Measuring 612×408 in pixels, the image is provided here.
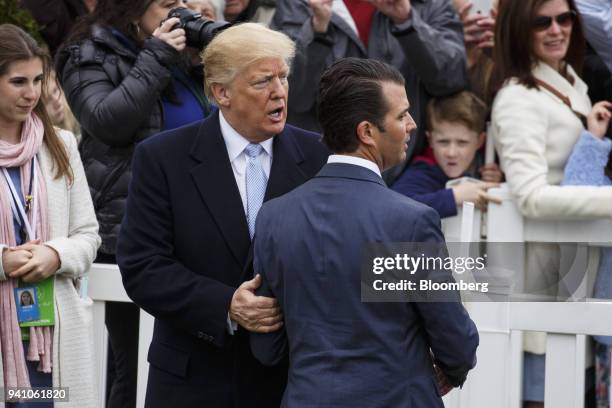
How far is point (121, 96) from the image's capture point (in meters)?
4.46

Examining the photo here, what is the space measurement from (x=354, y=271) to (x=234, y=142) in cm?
77

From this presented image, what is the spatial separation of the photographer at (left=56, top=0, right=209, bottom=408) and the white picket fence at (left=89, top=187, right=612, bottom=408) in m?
0.18

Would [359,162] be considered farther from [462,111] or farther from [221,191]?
[462,111]

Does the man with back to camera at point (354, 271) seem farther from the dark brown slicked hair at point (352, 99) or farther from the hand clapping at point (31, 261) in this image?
the hand clapping at point (31, 261)

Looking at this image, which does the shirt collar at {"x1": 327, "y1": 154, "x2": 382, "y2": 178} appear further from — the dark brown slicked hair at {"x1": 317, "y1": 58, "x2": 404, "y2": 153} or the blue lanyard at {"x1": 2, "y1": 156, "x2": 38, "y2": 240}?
the blue lanyard at {"x1": 2, "y1": 156, "x2": 38, "y2": 240}

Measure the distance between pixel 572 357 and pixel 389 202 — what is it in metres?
1.48

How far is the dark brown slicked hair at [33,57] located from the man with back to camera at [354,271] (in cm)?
137

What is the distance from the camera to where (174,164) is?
3.34 meters

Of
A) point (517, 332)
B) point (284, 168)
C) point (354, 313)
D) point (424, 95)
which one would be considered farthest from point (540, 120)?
point (354, 313)

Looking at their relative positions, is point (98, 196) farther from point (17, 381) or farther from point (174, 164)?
point (174, 164)

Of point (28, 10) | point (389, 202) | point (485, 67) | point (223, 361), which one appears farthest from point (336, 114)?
point (28, 10)

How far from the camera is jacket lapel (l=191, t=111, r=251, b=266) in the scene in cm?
329

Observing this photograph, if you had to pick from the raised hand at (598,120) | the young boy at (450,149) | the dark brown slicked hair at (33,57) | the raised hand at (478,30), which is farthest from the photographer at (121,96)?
the raised hand at (598,120)

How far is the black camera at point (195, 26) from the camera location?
4.01 meters
